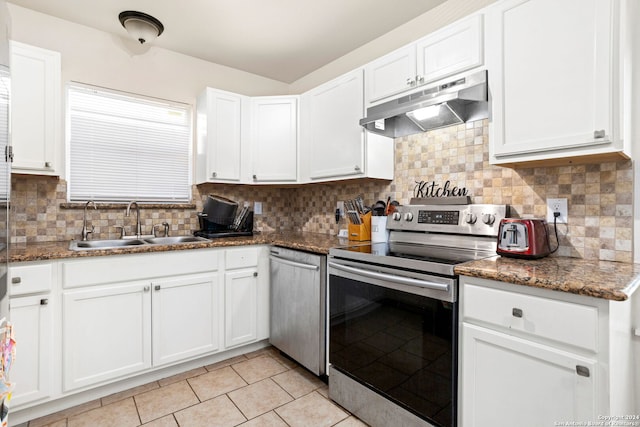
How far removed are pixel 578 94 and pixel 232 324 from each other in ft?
7.89

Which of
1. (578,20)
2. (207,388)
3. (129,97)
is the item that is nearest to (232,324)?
→ (207,388)

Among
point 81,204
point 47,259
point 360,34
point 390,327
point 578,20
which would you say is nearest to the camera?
point 578,20

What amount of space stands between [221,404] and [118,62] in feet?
8.53

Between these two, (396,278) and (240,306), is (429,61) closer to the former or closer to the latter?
(396,278)

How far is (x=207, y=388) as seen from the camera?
2086 millimetres

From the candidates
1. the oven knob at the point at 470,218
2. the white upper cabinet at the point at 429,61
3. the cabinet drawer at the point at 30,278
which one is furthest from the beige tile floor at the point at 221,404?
the white upper cabinet at the point at 429,61

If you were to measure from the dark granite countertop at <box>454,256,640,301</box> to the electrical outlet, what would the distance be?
0.67 ft

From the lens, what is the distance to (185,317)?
7.32ft

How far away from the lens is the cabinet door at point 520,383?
105cm

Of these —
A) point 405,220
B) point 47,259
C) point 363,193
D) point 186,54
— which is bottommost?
point 47,259

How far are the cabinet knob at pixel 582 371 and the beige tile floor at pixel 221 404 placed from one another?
111 cm

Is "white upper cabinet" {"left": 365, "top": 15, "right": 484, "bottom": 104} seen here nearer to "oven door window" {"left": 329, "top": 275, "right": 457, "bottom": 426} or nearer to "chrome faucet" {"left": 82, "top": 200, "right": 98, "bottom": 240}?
"oven door window" {"left": 329, "top": 275, "right": 457, "bottom": 426}

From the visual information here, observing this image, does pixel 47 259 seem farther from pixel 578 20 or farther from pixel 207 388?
pixel 578 20

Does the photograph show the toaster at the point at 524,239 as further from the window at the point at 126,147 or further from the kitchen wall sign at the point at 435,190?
the window at the point at 126,147
